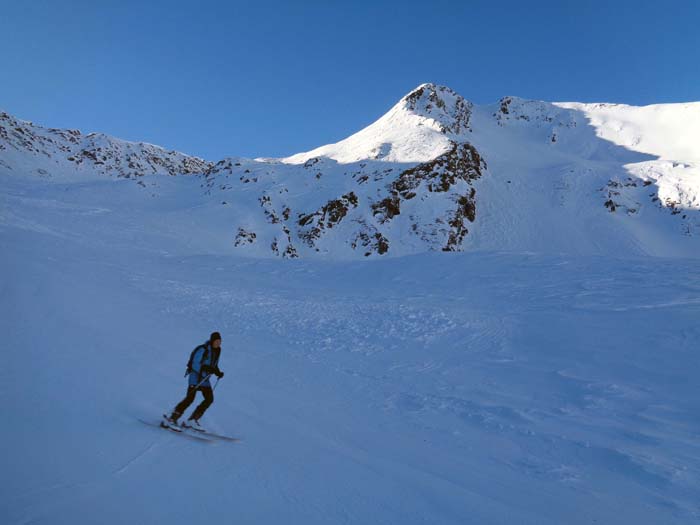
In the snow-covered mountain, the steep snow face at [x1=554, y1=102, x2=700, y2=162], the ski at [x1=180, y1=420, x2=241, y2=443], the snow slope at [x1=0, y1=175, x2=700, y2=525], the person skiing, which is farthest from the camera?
the steep snow face at [x1=554, y1=102, x2=700, y2=162]

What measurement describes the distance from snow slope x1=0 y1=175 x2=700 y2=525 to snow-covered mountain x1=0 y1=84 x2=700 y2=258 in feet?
82.0

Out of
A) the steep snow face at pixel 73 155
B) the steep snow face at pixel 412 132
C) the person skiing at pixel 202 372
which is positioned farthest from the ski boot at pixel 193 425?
the steep snow face at pixel 73 155

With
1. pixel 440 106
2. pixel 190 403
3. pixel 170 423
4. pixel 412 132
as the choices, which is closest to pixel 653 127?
pixel 440 106

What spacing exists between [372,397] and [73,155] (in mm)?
106593

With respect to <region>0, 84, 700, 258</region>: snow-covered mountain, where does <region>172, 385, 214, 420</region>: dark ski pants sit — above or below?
below

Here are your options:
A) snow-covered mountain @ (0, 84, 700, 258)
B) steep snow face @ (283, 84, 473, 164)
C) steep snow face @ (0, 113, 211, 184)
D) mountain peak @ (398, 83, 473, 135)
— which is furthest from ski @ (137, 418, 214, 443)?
mountain peak @ (398, 83, 473, 135)

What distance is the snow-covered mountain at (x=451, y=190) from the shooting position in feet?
145

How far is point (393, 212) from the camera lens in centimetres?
4750

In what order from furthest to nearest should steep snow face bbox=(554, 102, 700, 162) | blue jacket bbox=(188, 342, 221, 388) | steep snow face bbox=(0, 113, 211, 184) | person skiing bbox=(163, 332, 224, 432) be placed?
steep snow face bbox=(0, 113, 211, 184), steep snow face bbox=(554, 102, 700, 162), blue jacket bbox=(188, 342, 221, 388), person skiing bbox=(163, 332, 224, 432)

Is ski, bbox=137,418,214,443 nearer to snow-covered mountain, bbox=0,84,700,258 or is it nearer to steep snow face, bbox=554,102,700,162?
snow-covered mountain, bbox=0,84,700,258

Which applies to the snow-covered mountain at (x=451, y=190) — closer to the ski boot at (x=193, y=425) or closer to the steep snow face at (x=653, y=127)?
the steep snow face at (x=653, y=127)

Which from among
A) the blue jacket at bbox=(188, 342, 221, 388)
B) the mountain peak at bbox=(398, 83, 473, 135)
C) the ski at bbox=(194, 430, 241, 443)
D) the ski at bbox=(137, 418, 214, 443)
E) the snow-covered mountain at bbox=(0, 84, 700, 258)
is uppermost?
the mountain peak at bbox=(398, 83, 473, 135)

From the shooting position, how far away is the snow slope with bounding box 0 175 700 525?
4.65m

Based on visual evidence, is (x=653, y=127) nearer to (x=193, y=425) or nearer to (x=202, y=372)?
(x=202, y=372)
